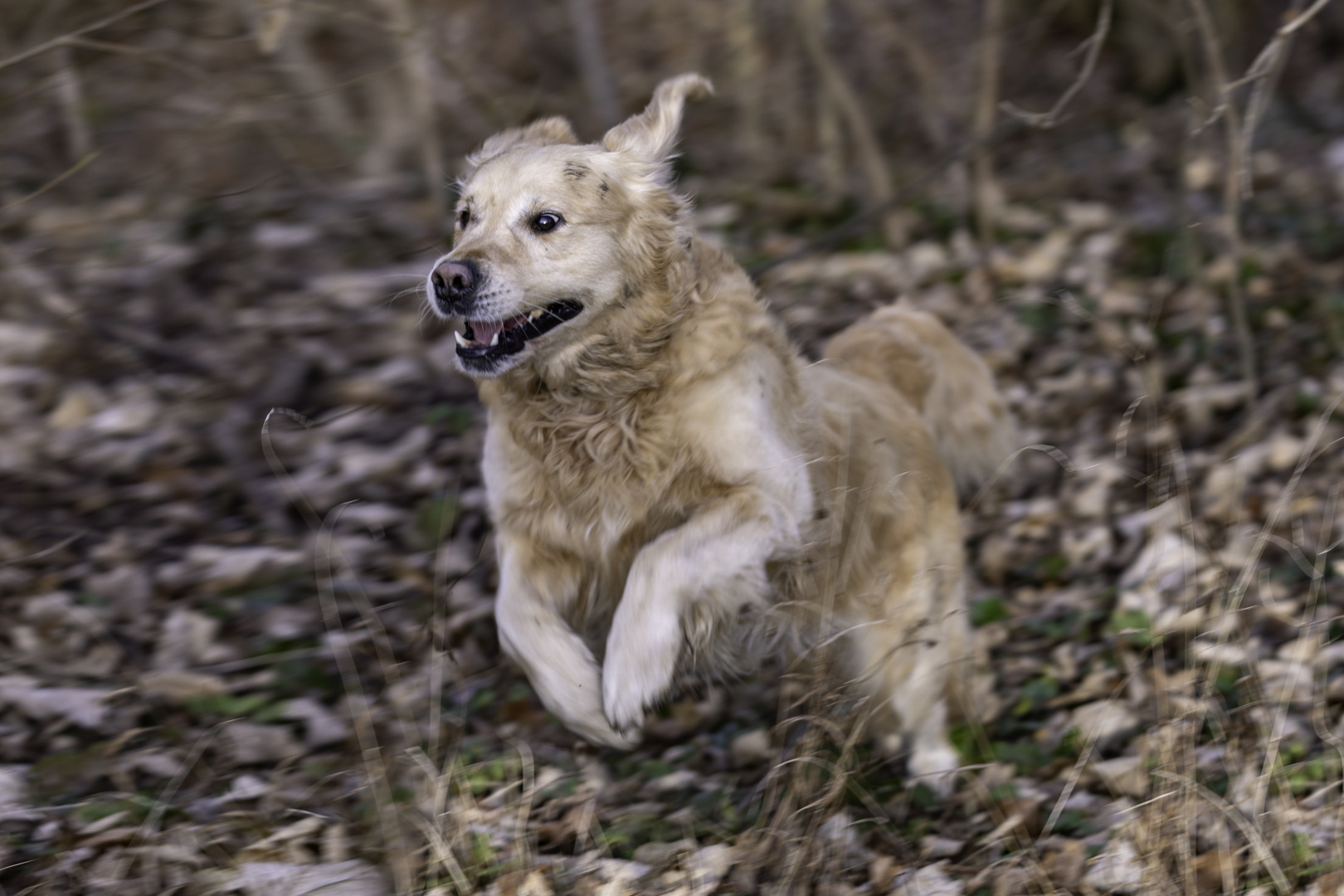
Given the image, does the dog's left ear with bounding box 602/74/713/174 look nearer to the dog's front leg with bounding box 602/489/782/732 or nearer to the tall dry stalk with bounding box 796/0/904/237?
the dog's front leg with bounding box 602/489/782/732

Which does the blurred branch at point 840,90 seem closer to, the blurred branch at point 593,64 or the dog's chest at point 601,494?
the blurred branch at point 593,64

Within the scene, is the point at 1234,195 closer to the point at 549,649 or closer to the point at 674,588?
the point at 674,588

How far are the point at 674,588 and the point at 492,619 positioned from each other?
4.84 feet

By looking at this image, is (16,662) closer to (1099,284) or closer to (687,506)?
(687,506)

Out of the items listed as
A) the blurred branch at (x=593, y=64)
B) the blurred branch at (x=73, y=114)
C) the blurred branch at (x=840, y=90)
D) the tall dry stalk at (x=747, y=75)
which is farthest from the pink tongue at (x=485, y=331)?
the tall dry stalk at (x=747, y=75)

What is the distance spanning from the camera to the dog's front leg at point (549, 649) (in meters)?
3.16

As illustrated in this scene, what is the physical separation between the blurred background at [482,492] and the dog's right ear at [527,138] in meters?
0.53

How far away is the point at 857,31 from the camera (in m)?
9.19

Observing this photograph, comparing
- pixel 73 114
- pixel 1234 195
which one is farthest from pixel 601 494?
pixel 73 114

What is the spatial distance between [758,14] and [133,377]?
16.7ft

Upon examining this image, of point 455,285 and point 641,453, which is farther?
point 641,453

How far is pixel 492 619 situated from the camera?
441 centimetres

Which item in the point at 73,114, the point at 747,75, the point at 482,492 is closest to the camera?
the point at 482,492

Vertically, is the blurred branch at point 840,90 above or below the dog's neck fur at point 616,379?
above
